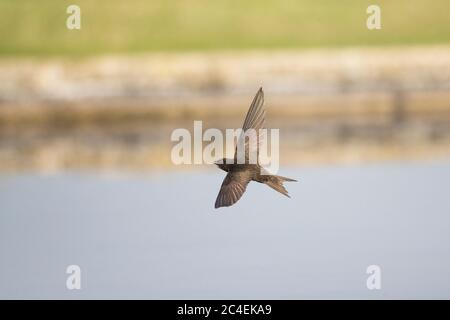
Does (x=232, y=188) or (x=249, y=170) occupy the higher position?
(x=249, y=170)

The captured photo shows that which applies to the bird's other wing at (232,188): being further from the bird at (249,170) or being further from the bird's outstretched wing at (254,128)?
the bird's outstretched wing at (254,128)

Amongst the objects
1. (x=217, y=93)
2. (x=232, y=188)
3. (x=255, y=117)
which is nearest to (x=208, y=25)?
(x=217, y=93)

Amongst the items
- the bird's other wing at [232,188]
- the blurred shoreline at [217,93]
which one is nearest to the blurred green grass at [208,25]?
the blurred shoreline at [217,93]

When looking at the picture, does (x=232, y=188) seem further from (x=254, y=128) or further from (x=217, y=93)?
(x=217, y=93)

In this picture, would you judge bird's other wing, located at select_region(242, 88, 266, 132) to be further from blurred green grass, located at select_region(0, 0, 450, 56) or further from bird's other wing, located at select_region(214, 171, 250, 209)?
blurred green grass, located at select_region(0, 0, 450, 56)

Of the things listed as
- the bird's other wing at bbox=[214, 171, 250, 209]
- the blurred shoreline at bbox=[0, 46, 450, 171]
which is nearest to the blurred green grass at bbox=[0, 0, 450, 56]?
the blurred shoreline at bbox=[0, 46, 450, 171]

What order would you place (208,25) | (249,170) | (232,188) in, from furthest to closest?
(208,25) < (249,170) < (232,188)

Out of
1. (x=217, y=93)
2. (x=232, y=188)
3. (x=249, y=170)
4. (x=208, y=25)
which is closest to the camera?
(x=232, y=188)
